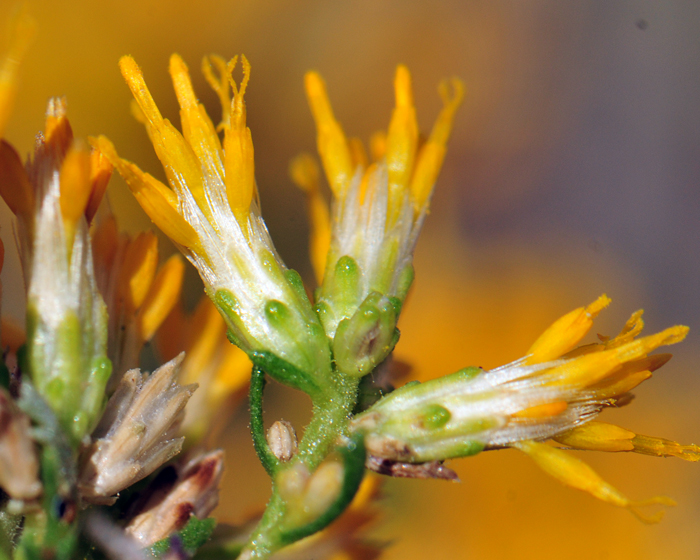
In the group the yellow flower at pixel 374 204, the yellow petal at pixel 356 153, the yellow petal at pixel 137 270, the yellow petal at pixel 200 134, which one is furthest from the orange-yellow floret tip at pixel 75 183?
the yellow petal at pixel 356 153

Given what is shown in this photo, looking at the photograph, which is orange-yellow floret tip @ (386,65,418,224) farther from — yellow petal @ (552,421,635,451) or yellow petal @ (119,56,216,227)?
yellow petal @ (552,421,635,451)

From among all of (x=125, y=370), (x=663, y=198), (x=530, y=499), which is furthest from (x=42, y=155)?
(x=663, y=198)

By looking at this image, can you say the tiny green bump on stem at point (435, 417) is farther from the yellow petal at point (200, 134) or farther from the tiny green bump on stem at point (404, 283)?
the yellow petal at point (200, 134)

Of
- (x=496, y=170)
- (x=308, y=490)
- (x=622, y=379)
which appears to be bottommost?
(x=622, y=379)

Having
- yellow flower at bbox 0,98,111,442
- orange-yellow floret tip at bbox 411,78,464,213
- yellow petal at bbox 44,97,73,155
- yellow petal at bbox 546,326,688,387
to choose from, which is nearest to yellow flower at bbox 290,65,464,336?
orange-yellow floret tip at bbox 411,78,464,213

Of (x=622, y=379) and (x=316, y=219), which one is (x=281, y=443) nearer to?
(x=622, y=379)

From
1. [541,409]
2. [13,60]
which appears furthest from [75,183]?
[541,409]
